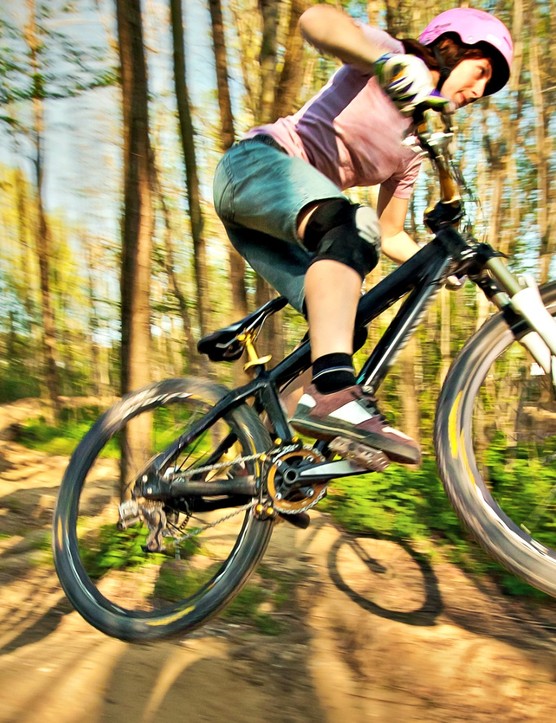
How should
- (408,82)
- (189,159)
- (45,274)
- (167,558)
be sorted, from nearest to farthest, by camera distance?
(408,82) → (167,558) → (189,159) → (45,274)

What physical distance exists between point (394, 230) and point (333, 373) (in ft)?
2.59

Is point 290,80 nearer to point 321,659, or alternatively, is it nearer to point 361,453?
point 361,453

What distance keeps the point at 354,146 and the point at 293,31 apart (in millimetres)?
→ 2163

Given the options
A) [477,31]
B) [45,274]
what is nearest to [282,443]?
[477,31]

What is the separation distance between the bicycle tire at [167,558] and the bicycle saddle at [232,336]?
124 mm

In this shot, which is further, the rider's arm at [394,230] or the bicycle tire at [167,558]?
the rider's arm at [394,230]

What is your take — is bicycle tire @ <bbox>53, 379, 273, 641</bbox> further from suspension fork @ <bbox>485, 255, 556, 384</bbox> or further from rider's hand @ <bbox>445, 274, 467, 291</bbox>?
suspension fork @ <bbox>485, 255, 556, 384</bbox>

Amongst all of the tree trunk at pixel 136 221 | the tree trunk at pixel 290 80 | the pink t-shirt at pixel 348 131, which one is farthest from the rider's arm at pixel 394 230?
the tree trunk at pixel 290 80

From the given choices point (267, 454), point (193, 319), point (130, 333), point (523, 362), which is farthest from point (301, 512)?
point (193, 319)

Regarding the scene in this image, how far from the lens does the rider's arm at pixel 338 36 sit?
1.84 meters

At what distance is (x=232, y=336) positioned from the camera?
2.21 m

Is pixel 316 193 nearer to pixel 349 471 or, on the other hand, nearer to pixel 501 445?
pixel 349 471

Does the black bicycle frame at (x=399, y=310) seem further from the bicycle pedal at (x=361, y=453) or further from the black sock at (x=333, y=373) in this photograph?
the bicycle pedal at (x=361, y=453)

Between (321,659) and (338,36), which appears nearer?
(338,36)
